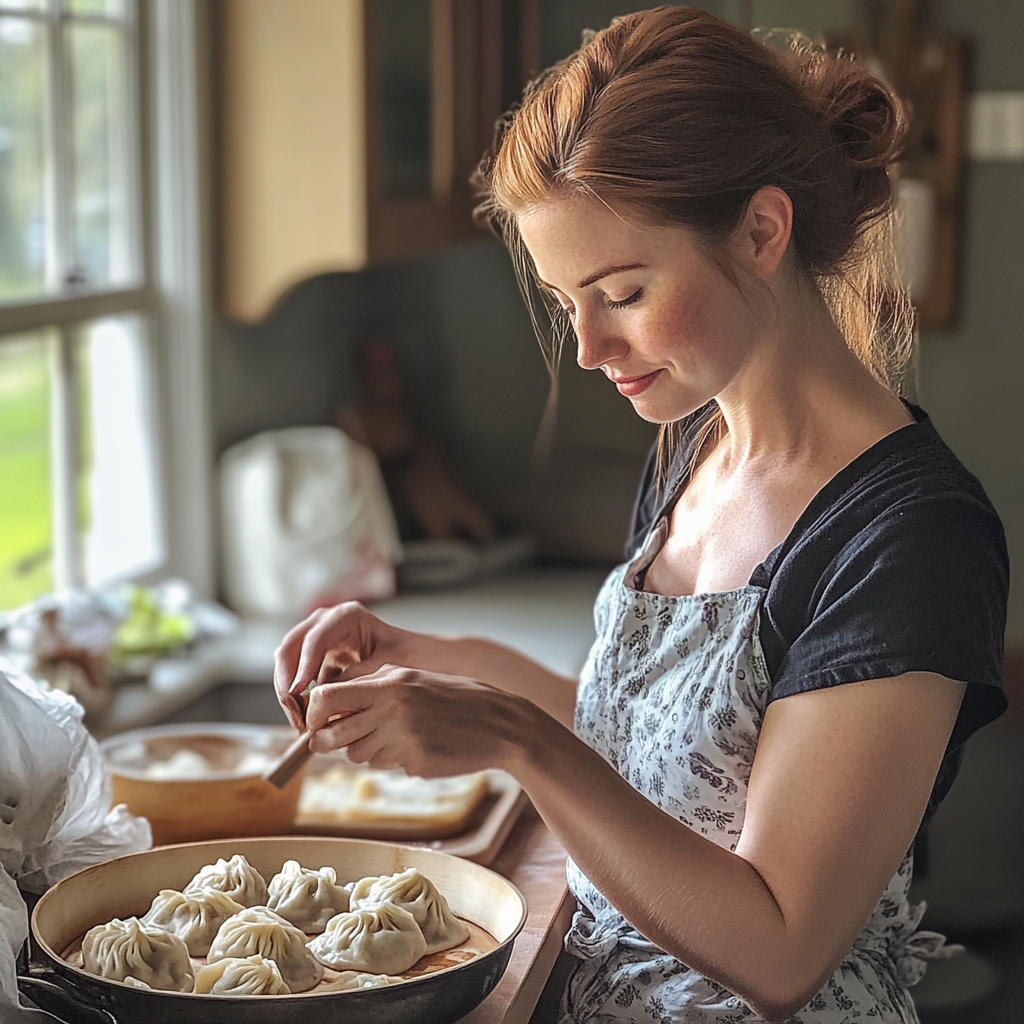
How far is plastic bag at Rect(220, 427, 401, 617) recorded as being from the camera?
262 centimetres

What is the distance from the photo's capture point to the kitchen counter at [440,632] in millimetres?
2225

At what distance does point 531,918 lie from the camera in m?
1.21

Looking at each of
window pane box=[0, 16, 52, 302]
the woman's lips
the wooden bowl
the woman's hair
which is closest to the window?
window pane box=[0, 16, 52, 302]

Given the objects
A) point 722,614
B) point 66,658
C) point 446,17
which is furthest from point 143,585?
point 722,614

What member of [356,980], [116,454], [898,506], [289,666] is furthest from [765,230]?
[116,454]

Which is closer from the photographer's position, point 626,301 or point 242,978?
point 242,978

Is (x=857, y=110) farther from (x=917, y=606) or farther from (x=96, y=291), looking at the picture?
(x=96, y=291)

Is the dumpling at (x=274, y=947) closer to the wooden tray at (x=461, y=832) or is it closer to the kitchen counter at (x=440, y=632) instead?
the wooden tray at (x=461, y=832)

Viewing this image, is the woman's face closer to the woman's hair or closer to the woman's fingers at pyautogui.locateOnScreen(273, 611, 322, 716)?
the woman's hair

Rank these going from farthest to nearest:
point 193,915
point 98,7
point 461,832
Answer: point 98,7, point 461,832, point 193,915

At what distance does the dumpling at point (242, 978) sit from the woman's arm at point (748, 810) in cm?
15

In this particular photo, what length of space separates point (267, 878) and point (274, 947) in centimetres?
18

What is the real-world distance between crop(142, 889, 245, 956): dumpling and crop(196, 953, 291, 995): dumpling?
0.06 metres

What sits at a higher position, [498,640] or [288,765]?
[288,765]
